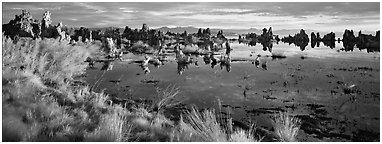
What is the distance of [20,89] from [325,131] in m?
7.43

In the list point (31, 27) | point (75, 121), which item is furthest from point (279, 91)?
point (31, 27)

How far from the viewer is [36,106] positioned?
7898 mm

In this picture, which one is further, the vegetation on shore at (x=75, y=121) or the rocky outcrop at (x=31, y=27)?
the rocky outcrop at (x=31, y=27)

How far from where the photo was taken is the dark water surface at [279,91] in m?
10.8

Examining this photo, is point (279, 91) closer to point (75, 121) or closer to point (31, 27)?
point (75, 121)

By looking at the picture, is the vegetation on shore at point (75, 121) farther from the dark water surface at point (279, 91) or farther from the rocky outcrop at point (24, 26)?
the rocky outcrop at point (24, 26)

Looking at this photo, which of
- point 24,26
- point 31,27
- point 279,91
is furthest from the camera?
point 31,27

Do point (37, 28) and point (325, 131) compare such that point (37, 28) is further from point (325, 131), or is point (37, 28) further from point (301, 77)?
point (325, 131)

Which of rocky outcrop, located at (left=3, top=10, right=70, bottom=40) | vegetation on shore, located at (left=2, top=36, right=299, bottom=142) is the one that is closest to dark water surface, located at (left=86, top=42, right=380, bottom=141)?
vegetation on shore, located at (left=2, top=36, right=299, bottom=142)

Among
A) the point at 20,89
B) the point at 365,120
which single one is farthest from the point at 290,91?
the point at 20,89

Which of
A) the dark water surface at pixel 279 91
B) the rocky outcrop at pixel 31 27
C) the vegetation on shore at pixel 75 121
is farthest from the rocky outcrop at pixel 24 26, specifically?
Answer: the vegetation on shore at pixel 75 121

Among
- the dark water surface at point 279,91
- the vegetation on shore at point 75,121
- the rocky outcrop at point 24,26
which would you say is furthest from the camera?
the rocky outcrop at point 24,26

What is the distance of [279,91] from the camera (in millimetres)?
15250

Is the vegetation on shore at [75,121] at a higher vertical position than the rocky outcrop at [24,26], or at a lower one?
lower
